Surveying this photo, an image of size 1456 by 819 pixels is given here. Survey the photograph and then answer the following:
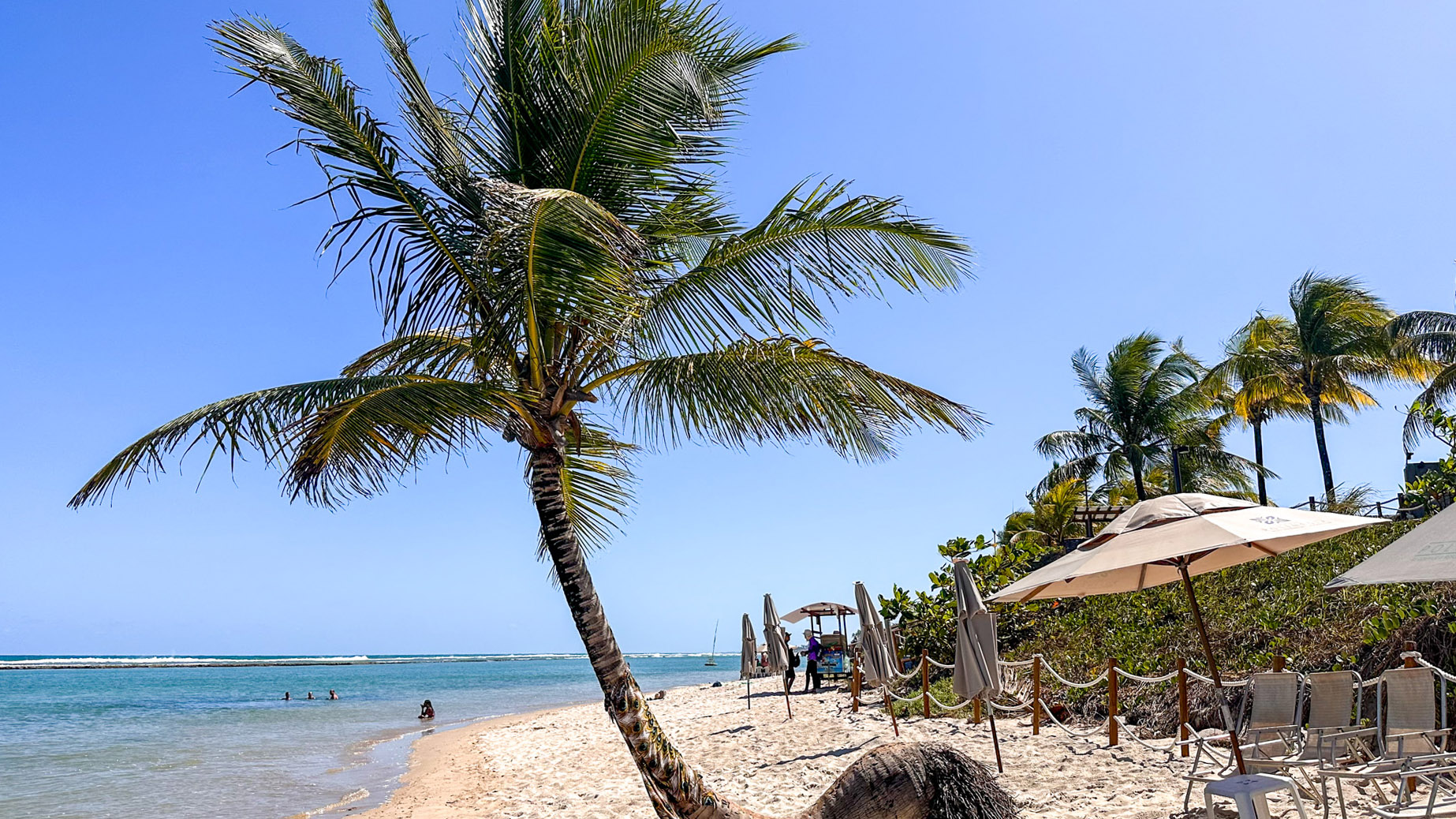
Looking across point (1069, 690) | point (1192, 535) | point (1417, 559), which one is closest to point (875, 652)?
point (1069, 690)

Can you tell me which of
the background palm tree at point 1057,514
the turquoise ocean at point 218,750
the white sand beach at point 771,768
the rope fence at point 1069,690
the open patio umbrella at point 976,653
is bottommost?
the turquoise ocean at point 218,750

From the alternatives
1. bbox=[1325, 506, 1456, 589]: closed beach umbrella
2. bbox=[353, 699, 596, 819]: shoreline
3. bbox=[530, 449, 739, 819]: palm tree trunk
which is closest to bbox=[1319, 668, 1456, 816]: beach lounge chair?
bbox=[1325, 506, 1456, 589]: closed beach umbrella

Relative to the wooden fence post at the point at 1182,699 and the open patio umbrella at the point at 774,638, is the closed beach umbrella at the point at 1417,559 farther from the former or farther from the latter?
the open patio umbrella at the point at 774,638

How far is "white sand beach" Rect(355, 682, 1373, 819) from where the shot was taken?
23.5 ft

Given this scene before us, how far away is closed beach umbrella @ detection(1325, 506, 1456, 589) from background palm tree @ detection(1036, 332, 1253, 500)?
76.3ft

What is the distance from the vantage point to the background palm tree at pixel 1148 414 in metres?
26.9

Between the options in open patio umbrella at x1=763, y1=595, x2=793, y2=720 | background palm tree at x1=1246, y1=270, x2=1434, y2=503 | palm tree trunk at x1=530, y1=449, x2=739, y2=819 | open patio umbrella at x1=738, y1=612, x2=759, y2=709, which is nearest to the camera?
palm tree trunk at x1=530, y1=449, x2=739, y2=819

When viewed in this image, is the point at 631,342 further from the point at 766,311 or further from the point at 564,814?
the point at 564,814

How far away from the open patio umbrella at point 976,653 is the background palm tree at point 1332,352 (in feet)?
61.8

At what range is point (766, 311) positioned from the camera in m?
5.56

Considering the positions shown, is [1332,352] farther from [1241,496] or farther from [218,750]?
[218,750]

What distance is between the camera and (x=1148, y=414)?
26938mm

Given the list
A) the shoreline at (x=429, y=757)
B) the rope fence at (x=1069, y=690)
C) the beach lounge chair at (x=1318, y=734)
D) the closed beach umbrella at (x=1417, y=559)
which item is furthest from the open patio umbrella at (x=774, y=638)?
the closed beach umbrella at (x=1417, y=559)

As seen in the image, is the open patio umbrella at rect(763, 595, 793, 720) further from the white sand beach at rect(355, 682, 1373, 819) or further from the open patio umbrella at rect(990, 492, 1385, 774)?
the open patio umbrella at rect(990, 492, 1385, 774)
